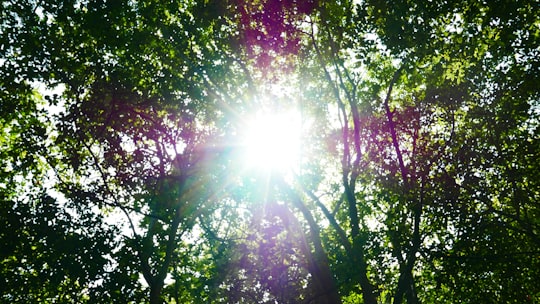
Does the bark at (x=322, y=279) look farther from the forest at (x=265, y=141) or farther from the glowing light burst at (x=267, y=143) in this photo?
the glowing light burst at (x=267, y=143)

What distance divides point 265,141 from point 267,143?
14 cm

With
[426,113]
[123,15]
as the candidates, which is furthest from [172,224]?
[426,113]

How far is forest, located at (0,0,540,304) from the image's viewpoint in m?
11.5

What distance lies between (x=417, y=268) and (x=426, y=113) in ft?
23.9

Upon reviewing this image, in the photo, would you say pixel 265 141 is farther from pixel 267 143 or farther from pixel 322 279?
pixel 322 279

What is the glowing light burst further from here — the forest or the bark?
the bark

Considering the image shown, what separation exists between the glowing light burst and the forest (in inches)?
3.7

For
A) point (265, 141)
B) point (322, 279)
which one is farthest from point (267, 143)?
point (322, 279)

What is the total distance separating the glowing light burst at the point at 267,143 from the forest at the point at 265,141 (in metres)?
0.09

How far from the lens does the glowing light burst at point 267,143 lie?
15.1m

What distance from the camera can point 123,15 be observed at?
13367 mm

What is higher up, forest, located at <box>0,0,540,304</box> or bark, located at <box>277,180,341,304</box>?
forest, located at <box>0,0,540,304</box>

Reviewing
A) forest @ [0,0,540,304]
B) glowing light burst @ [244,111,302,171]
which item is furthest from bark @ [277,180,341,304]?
glowing light burst @ [244,111,302,171]

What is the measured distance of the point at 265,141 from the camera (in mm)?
16203
